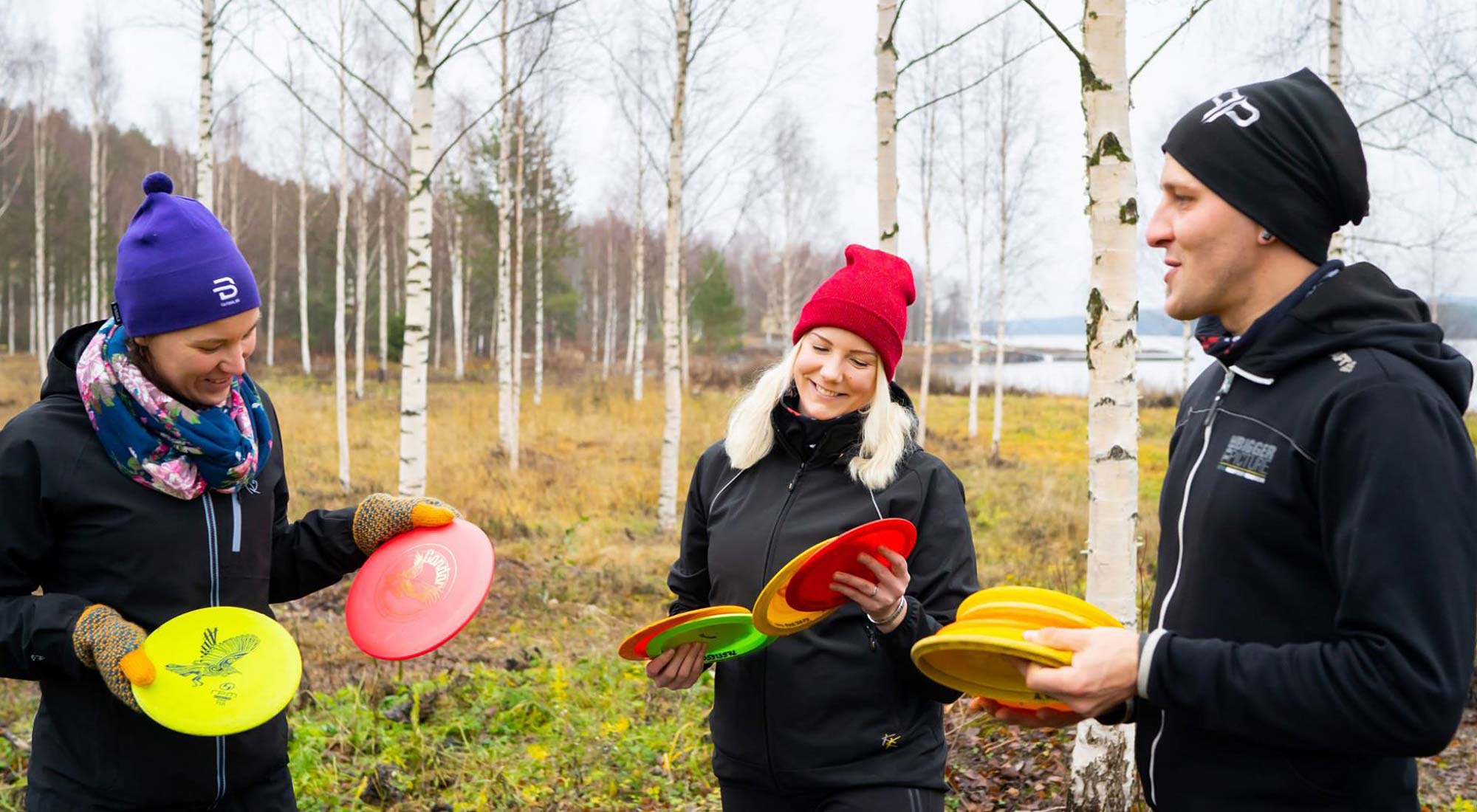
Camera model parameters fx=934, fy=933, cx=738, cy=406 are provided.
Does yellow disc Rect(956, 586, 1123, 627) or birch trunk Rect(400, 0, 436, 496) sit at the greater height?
birch trunk Rect(400, 0, 436, 496)

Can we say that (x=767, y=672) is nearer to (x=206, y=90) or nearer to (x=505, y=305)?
(x=206, y=90)

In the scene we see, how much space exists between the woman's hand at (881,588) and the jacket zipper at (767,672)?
346mm

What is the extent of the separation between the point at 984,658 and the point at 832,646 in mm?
632

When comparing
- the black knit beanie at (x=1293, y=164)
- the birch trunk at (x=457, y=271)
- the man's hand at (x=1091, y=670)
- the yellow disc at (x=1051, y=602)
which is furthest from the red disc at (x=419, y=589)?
the birch trunk at (x=457, y=271)

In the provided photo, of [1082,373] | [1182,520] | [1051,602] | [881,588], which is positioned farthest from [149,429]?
[1082,373]

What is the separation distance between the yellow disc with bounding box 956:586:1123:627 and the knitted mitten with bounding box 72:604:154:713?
6.02ft

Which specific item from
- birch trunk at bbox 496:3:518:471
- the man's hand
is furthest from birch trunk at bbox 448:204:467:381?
the man's hand

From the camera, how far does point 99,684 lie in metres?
2.30

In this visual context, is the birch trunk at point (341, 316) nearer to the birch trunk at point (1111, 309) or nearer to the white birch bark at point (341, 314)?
the white birch bark at point (341, 314)

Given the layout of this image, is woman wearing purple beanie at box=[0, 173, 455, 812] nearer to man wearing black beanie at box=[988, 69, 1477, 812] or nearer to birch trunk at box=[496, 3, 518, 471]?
man wearing black beanie at box=[988, 69, 1477, 812]

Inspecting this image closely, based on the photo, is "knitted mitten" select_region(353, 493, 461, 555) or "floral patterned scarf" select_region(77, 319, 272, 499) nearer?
"floral patterned scarf" select_region(77, 319, 272, 499)

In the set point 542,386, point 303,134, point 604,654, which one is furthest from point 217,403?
point 542,386

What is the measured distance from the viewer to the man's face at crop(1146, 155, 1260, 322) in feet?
5.65

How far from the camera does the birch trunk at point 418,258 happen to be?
7.99m
